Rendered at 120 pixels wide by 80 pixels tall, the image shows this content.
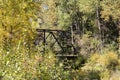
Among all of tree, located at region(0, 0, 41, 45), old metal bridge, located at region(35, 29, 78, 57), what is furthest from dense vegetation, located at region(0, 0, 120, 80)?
old metal bridge, located at region(35, 29, 78, 57)

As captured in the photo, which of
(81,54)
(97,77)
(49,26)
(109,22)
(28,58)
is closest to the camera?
(28,58)

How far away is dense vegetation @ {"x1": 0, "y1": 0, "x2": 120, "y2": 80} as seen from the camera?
8508 millimetres

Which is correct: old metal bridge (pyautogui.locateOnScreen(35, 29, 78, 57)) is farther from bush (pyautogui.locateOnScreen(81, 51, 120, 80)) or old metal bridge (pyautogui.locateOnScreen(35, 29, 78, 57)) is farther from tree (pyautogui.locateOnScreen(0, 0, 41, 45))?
tree (pyautogui.locateOnScreen(0, 0, 41, 45))

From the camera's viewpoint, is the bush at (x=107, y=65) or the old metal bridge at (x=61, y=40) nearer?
the bush at (x=107, y=65)

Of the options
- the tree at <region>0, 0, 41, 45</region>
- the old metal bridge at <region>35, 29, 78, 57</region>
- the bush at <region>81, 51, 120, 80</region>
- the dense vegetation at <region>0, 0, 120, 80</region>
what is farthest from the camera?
the old metal bridge at <region>35, 29, 78, 57</region>

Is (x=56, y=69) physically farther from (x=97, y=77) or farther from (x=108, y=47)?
(x=108, y=47)

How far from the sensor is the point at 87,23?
111 feet

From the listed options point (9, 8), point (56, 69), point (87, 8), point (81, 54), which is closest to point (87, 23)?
point (87, 8)

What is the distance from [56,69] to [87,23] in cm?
2478

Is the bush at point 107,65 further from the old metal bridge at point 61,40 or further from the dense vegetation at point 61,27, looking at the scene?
the old metal bridge at point 61,40

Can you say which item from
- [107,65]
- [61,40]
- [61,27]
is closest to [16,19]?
[107,65]

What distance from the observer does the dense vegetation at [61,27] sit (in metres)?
8.51

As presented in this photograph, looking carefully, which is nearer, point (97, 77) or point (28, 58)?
point (28, 58)

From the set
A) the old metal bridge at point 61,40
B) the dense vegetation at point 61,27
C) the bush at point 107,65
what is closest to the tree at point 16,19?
the dense vegetation at point 61,27
